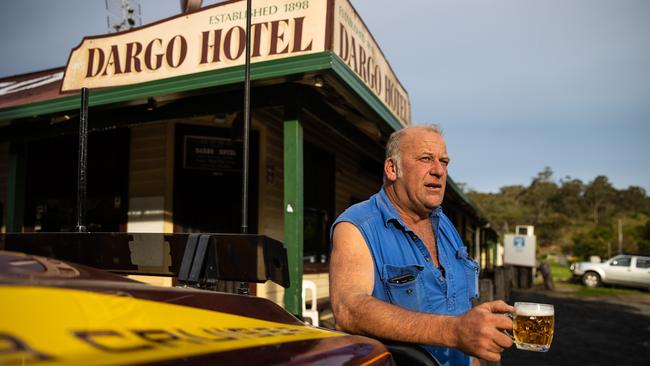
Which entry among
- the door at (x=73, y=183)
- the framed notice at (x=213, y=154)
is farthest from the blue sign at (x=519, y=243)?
the door at (x=73, y=183)

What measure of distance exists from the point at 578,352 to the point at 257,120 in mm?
6513

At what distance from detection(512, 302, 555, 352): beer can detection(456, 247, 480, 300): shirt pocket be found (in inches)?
28.2

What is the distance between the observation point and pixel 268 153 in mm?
7254

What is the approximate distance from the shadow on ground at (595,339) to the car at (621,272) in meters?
8.44

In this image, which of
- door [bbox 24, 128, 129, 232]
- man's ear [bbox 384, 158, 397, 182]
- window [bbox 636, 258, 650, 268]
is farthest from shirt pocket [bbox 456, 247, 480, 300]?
window [bbox 636, 258, 650, 268]

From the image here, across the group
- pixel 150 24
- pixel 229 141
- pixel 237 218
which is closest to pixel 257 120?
pixel 229 141

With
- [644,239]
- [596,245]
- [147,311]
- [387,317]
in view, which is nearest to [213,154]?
[387,317]

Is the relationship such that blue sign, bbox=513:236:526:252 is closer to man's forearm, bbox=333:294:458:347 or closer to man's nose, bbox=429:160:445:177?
man's nose, bbox=429:160:445:177

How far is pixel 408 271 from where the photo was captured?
213 centimetres

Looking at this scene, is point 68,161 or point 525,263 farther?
point 525,263

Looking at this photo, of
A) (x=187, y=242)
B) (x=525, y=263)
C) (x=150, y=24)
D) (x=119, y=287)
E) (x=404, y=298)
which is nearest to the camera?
(x=119, y=287)

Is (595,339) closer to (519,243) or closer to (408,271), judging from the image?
(408,271)

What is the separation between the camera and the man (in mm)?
1600

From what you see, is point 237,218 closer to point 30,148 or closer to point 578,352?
point 30,148
